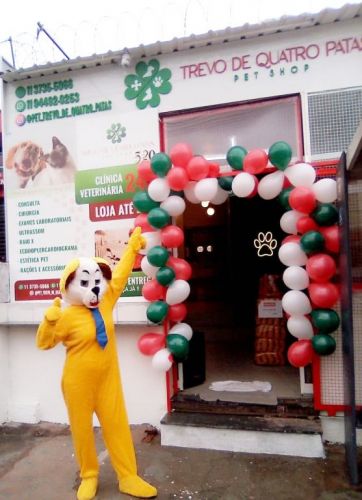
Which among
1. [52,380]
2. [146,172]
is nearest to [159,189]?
[146,172]

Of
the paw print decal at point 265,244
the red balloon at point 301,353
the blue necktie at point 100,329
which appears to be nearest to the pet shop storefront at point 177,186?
the red balloon at point 301,353

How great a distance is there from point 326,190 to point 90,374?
8.59ft

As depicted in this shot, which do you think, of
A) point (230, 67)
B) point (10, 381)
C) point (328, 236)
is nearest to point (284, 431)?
point (328, 236)

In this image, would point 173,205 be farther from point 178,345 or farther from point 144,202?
point 178,345

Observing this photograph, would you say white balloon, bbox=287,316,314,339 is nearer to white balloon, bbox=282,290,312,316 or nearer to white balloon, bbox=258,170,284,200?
white balloon, bbox=282,290,312,316

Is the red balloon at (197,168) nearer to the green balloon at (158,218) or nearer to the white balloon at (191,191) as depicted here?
the white balloon at (191,191)

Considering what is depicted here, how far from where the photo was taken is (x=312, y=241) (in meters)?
3.82

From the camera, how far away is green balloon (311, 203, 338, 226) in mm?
3854

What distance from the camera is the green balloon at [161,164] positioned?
4.14 metres

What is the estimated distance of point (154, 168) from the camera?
4191 millimetres

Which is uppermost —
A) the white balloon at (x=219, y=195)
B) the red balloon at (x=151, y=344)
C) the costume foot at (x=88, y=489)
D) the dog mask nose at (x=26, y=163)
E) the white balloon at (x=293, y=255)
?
the dog mask nose at (x=26, y=163)

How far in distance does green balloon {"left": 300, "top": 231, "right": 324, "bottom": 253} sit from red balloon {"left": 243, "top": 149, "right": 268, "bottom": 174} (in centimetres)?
77

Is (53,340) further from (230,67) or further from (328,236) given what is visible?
(230,67)

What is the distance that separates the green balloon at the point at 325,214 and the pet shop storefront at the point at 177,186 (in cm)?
1
